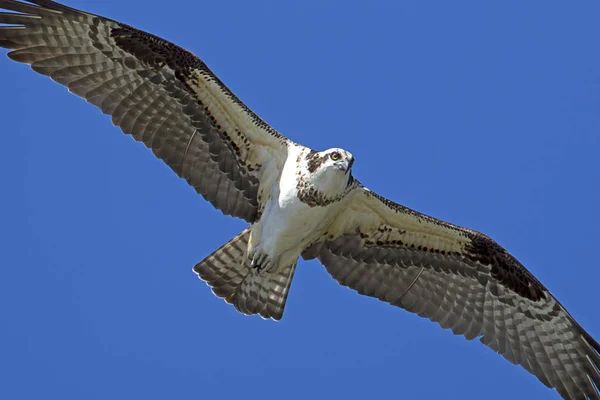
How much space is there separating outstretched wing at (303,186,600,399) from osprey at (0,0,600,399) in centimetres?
1

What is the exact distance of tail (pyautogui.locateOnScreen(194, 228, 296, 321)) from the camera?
51.2ft

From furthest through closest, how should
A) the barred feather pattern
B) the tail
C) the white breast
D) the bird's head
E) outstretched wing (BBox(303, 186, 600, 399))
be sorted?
→ the barred feather pattern
outstretched wing (BBox(303, 186, 600, 399))
the tail
the white breast
the bird's head

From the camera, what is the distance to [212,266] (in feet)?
51.2

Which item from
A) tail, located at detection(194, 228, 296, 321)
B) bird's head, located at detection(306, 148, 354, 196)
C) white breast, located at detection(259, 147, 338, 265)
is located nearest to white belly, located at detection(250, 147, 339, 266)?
white breast, located at detection(259, 147, 338, 265)

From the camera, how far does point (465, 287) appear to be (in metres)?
16.2

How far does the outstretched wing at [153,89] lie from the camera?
49.3 feet

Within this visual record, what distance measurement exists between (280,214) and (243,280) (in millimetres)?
1137

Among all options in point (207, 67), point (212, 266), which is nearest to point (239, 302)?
point (212, 266)

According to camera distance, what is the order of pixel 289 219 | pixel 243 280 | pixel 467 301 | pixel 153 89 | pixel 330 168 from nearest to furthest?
1. pixel 330 168
2. pixel 289 219
3. pixel 153 89
4. pixel 243 280
5. pixel 467 301

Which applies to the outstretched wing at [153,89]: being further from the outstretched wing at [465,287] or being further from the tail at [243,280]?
the outstretched wing at [465,287]

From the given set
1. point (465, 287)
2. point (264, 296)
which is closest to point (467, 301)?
point (465, 287)

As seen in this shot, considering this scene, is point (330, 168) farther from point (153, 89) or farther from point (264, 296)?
point (153, 89)

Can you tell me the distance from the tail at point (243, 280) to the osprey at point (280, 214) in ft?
0.04

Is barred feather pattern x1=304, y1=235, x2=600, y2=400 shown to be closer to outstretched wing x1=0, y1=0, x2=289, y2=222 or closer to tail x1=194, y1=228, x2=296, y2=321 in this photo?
tail x1=194, y1=228, x2=296, y2=321
